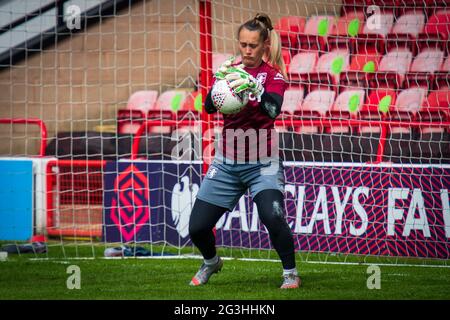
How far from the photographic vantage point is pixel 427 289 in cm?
711

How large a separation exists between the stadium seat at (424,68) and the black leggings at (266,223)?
17.6 feet

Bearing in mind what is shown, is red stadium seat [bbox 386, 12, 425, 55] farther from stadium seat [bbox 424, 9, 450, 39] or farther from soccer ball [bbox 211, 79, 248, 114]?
soccer ball [bbox 211, 79, 248, 114]

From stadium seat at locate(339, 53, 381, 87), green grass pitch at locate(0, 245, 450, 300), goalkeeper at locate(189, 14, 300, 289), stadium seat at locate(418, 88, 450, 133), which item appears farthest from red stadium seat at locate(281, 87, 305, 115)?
goalkeeper at locate(189, 14, 300, 289)

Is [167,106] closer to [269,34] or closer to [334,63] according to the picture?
[334,63]

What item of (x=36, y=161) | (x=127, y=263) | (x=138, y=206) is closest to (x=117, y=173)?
(x=138, y=206)

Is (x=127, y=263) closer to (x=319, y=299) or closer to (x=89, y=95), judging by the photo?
(x=319, y=299)

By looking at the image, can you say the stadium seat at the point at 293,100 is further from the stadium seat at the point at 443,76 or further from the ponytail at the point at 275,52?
the ponytail at the point at 275,52

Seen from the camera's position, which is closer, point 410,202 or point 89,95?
point 410,202

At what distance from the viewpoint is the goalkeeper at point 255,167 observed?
676 cm

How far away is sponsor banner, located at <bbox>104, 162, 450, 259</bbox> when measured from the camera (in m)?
9.22

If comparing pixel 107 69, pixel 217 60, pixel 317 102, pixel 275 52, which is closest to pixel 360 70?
pixel 317 102

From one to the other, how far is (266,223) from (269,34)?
1.36 meters

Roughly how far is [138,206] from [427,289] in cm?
419

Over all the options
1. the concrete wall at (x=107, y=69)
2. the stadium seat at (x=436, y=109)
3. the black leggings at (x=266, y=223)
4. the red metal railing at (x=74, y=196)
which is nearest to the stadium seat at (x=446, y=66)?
the stadium seat at (x=436, y=109)
